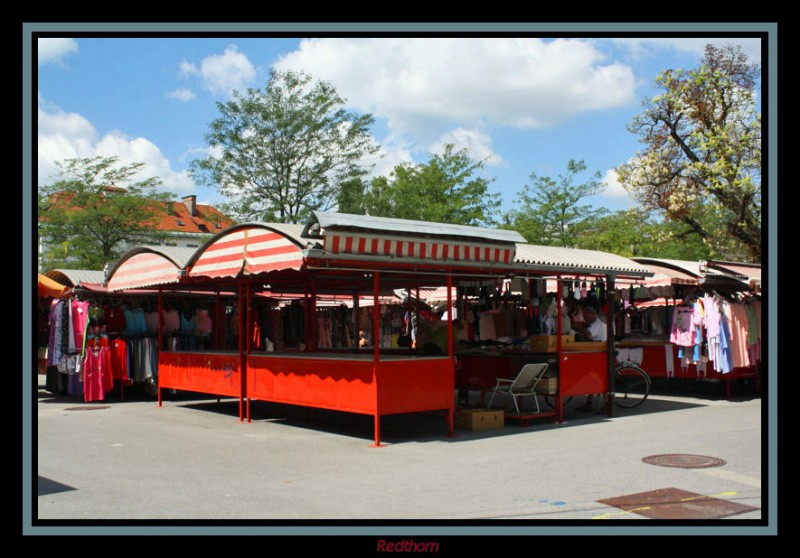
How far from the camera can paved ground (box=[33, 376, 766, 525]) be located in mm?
7148

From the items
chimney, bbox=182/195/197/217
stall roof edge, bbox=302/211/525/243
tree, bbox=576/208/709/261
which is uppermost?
chimney, bbox=182/195/197/217

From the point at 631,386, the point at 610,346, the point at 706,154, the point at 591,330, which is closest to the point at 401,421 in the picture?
the point at 610,346

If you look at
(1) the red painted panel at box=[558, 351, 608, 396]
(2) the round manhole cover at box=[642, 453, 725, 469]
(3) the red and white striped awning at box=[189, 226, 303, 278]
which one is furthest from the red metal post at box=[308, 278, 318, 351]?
(2) the round manhole cover at box=[642, 453, 725, 469]

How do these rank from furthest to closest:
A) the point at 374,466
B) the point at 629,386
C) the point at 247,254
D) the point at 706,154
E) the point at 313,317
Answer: the point at 706,154 → the point at 629,386 → the point at 313,317 → the point at 247,254 → the point at 374,466

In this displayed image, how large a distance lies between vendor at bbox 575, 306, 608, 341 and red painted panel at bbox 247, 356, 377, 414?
6.40 meters

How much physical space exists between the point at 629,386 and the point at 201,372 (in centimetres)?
916

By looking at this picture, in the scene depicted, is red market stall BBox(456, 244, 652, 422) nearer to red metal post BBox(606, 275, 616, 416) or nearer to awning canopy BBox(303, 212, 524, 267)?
red metal post BBox(606, 275, 616, 416)

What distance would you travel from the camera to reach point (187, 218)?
275 ft

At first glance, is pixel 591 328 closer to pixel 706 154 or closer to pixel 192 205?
pixel 706 154

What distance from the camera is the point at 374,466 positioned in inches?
365

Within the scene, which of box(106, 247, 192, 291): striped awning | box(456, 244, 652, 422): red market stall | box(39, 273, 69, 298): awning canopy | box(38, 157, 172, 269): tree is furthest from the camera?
box(38, 157, 172, 269): tree
